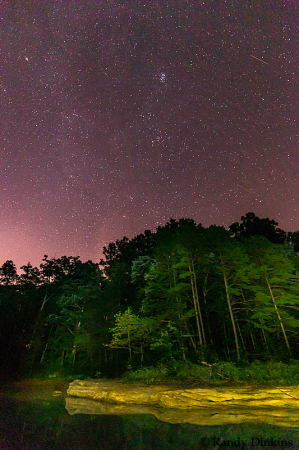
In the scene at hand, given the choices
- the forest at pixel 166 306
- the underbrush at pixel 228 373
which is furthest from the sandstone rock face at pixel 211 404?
the forest at pixel 166 306

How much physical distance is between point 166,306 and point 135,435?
1158cm

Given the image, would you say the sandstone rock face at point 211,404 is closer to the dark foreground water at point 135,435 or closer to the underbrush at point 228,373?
the dark foreground water at point 135,435

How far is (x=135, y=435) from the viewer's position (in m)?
8.02

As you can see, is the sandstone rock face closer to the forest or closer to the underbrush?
the underbrush

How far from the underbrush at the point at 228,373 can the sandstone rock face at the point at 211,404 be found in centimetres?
124

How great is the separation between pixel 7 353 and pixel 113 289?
22943mm

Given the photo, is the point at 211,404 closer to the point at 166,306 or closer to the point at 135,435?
the point at 135,435

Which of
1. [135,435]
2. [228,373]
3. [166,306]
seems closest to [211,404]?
[228,373]

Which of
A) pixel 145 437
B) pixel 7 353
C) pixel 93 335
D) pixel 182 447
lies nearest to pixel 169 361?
pixel 145 437

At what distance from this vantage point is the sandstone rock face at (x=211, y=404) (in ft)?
31.9

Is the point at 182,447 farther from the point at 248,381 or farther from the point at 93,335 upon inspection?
the point at 93,335

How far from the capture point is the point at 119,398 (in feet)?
47.5

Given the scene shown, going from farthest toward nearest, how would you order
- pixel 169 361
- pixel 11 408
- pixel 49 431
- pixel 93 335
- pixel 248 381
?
pixel 93 335
pixel 169 361
pixel 11 408
pixel 248 381
pixel 49 431

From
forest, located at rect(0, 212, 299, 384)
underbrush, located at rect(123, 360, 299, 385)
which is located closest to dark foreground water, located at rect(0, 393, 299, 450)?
underbrush, located at rect(123, 360, 299, 385)
